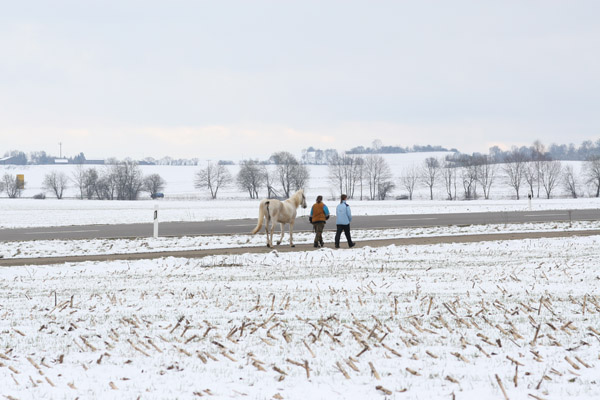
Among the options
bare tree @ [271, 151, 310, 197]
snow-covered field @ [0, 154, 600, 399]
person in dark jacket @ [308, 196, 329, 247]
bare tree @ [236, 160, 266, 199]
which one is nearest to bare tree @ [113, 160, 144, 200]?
bare tree @ [236, 160, 266, 199]

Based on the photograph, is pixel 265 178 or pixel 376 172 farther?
pixel 376 172

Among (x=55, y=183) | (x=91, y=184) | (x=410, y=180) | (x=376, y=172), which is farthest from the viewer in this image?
(x=410, y=180)

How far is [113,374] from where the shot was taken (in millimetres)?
4723

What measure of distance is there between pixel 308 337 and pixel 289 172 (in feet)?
410

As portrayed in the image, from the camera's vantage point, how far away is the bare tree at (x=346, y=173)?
444ft

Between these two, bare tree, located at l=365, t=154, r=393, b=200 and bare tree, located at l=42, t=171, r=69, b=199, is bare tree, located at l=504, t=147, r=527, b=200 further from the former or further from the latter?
bare tree, located at l=42, t=171, r=69, b=199

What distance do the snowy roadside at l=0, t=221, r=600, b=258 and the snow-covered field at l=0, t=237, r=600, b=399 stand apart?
7.33 m

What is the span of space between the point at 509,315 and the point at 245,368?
334cm

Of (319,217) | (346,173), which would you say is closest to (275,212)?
(319,217)

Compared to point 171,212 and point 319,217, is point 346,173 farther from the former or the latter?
point 319,217

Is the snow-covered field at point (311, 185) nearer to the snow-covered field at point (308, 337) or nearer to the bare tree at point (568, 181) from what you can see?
the bare tree at point (568, 181)

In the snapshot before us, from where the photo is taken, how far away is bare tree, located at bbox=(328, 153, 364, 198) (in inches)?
5329

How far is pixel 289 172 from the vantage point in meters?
130

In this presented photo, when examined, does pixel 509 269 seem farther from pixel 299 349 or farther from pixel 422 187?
pixel 422 187
